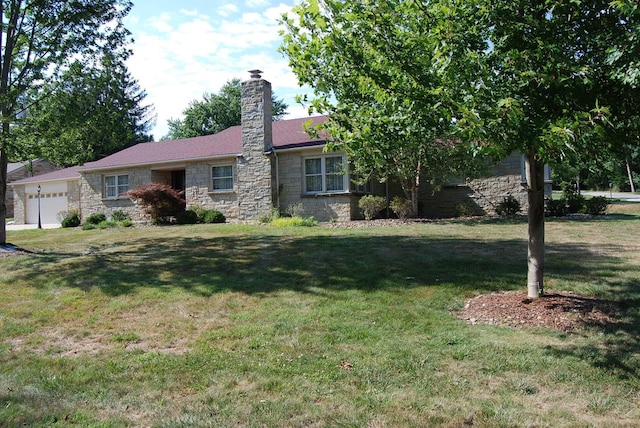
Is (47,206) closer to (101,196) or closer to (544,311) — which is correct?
(101,196)

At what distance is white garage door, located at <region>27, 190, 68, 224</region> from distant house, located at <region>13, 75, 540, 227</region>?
5934mm

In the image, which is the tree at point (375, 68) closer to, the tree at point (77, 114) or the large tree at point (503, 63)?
the large tree at point (503, 63)

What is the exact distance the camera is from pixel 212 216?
63.0 feet

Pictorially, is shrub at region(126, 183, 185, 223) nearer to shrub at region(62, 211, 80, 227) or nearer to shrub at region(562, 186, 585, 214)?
shrub at region(62, 211, 80, 227)

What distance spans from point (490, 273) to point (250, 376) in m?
4.90

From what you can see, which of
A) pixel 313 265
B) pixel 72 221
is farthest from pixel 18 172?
pixel 313 265

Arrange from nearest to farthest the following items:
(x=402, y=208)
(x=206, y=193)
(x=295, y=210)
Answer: (x=402, y=208)
(x=295, y=210)
(x=206, y=193)

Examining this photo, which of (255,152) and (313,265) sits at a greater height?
(255,152)

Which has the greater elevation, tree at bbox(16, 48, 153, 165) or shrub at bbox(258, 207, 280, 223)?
tree at bbox(16, 48, 153, 165)

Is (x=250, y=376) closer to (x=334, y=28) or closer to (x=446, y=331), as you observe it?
(x=446, y=331)

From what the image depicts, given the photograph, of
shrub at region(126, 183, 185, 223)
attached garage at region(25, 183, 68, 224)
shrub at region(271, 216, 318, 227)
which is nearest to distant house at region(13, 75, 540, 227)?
shrub at region(126, 183, 185, 223)

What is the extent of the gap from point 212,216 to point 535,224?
14.8 metres

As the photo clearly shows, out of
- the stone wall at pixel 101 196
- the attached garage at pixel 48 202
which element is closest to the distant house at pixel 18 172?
the attached garage at pixel 48 202

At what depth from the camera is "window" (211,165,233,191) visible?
804 inches
